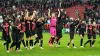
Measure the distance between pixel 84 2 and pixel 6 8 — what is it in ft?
39.7

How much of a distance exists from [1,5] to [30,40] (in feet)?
109

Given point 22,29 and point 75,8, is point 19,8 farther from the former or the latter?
point 22,29

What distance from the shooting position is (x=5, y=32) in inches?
871

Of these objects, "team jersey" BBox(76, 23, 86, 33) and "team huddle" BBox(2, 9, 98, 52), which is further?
"team jersey" BBox(76, 23, 86, 33)

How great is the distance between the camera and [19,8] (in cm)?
5481

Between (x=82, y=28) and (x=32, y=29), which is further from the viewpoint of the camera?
(x=82, y=28)

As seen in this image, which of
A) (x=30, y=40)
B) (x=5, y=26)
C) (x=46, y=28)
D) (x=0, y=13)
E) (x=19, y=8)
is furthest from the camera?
(x=19, y=8)

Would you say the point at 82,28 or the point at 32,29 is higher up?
the point at 32,29

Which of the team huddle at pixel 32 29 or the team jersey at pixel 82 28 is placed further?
the team jersey at pixel 82 28

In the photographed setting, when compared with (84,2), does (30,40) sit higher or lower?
lower

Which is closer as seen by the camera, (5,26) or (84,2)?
(5,26)

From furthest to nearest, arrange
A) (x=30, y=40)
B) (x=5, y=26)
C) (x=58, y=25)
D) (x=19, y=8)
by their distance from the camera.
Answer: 1. (x=19, y=8)
2. (x=58, y=25)
3. (x=30, y=40)
4. (x=5, y=26)

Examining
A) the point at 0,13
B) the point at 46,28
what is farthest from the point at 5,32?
the point at 0,13

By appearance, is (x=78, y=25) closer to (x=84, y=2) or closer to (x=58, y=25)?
(x=58, y=25)
